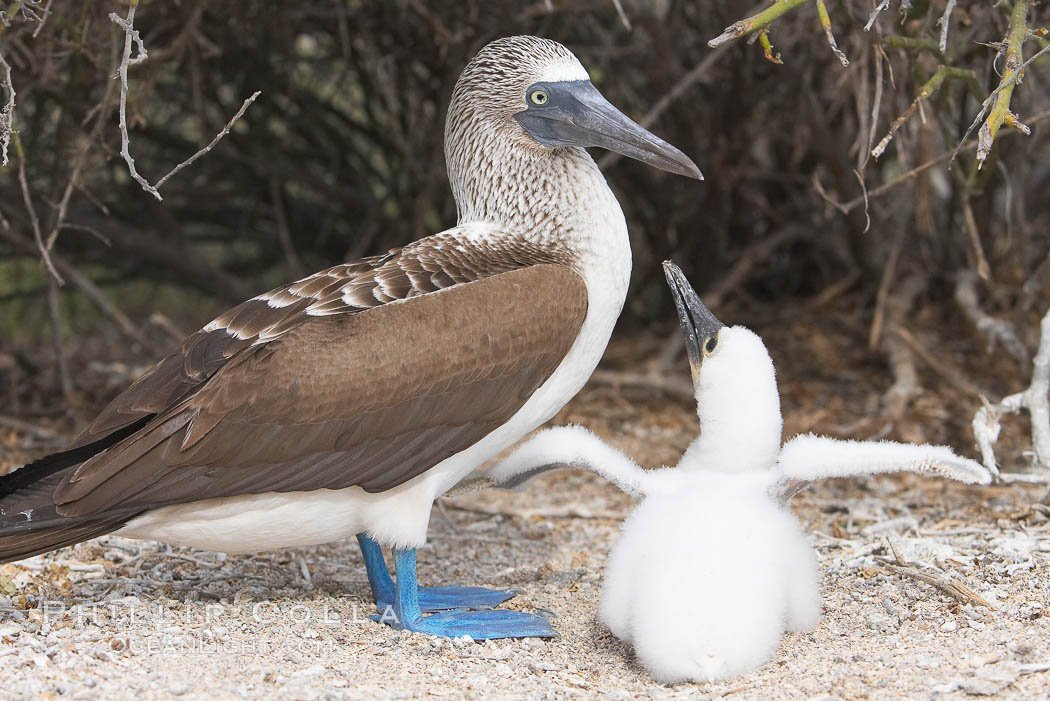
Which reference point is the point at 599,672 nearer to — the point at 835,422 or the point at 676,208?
the point at 835,422

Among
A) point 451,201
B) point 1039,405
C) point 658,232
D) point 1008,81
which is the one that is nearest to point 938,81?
point 1008,81

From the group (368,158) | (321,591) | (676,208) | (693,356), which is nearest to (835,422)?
(676,208)

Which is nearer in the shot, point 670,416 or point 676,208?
point 670,416

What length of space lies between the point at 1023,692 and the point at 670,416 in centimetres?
343

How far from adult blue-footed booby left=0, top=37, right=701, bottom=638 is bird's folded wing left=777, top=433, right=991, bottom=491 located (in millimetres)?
758

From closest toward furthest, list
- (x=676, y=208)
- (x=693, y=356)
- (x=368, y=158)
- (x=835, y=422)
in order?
(x=693, y=356)
(x=835, y=422)
(x=676, y=208)
(x=368, y=158)

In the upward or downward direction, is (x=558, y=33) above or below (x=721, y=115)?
above

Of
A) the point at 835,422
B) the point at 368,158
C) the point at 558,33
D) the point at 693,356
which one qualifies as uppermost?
the point at 558,33

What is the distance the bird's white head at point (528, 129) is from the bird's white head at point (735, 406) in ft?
1.94

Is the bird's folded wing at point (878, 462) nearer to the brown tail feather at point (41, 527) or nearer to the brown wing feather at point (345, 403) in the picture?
the brown wing feather at point (345, 403)

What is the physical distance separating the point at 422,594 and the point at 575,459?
30.2 inches

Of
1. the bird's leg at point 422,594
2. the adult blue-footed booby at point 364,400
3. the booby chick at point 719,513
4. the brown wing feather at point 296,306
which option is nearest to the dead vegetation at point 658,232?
the booby chick at point 719,513

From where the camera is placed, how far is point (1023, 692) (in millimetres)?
2877

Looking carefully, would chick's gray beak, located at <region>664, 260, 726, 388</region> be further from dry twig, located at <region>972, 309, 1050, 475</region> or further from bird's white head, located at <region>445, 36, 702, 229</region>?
dry twig, located at <region>972, 309, 1050, 475</region>
